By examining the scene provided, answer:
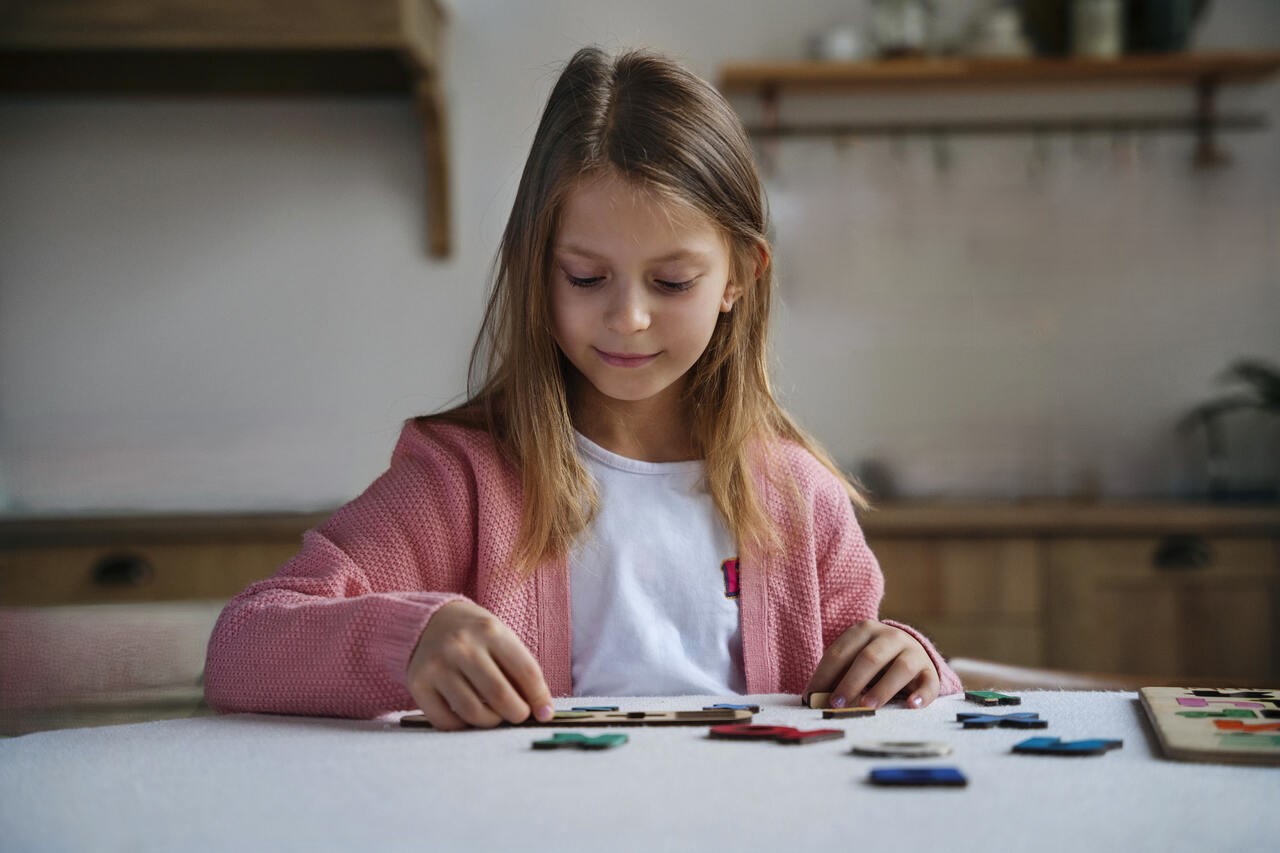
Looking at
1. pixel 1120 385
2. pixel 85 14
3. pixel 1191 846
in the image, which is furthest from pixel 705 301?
pixel 1120 385

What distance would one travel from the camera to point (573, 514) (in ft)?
3.78

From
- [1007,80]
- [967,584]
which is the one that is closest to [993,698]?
[967,584]

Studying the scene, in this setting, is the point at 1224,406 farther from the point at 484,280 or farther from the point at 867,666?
the point at 867,666

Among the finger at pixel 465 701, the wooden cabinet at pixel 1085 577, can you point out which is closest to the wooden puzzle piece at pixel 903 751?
the finger at pixel 465 701

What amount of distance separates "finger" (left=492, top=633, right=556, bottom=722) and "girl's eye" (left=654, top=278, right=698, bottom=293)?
1.30 ft

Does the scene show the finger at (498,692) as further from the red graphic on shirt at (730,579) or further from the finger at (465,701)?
the red graphic on shirt at (730,579)

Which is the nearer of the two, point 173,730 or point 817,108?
point 173,730

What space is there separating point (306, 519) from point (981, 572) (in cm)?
126

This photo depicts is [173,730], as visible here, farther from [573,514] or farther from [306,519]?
[306,519]

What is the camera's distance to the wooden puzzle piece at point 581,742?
2.15 ft

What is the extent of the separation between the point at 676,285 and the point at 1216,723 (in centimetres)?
54

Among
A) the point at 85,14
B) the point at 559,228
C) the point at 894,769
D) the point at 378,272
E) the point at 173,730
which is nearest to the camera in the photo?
the point at 894,769

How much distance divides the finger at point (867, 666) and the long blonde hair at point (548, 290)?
0.86ft

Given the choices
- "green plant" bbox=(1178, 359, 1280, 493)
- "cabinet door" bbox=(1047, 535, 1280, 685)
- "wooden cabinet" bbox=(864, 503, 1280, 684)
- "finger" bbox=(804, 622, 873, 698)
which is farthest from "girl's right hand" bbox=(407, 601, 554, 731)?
"green plant" bbox=(1178, 359, 1280, 493)
